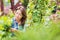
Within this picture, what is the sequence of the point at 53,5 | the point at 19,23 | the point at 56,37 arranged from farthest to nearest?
the point at 53,5
the point at 19,23
the point at 56,37

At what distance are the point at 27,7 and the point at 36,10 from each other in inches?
5.7

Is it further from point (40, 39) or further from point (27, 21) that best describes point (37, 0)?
point (40, 39)

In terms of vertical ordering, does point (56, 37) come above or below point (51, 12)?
above

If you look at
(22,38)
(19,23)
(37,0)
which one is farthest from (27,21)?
(22,38)

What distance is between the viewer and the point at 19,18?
9.24 ft

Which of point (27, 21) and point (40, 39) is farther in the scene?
point (27, 21)

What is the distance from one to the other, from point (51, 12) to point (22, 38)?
8.03 feet

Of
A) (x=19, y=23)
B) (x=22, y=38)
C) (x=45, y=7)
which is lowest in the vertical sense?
(x=19, y=23)

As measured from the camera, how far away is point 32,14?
9.69 ft

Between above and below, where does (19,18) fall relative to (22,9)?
below

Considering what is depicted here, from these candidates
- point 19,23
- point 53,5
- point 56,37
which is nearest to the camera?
point 56,37

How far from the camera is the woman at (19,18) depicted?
277cm

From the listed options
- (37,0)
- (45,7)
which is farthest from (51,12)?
(37,0)

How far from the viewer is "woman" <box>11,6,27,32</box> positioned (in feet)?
9.08
